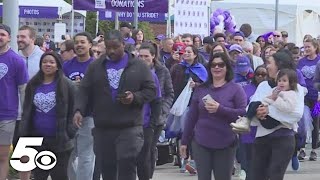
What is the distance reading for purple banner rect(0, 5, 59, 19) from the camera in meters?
30.1

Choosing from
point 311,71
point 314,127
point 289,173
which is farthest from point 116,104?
point 314,127

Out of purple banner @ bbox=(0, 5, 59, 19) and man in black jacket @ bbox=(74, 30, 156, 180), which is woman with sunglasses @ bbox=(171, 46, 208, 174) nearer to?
man in black jacket @ bbox=(74, 30, 156, 180)

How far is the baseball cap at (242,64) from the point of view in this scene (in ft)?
41.3

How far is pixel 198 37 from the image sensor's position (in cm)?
1588

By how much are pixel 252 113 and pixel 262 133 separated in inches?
10.0

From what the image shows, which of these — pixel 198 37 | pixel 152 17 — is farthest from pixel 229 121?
pixel 152 17

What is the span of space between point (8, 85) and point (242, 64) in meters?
4.01

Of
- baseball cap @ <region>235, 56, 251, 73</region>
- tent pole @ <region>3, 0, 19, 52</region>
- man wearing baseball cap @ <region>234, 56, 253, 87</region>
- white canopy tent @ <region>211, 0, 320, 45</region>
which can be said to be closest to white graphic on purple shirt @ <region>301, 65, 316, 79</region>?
baseball cap @ <region>235, 56, 251, 73</region>

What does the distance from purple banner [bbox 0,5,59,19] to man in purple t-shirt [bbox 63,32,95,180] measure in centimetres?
1985

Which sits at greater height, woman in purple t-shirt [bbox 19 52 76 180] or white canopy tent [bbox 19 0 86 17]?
white canopy tent [bbox 19 0 86 17]

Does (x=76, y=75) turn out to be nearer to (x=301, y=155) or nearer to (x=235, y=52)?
(x=235, y=52)

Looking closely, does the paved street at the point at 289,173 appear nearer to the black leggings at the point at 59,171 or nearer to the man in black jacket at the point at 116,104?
the black leggings at the point at 59,171

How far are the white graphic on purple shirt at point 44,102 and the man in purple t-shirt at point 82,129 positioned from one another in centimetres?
72

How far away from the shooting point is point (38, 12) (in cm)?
3064
